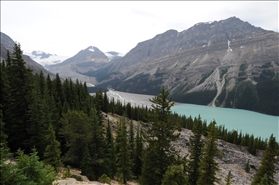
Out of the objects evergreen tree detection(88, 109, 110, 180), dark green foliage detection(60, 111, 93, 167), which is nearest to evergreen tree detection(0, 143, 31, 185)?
dark green foliage detection(60, 111, 93, 167)

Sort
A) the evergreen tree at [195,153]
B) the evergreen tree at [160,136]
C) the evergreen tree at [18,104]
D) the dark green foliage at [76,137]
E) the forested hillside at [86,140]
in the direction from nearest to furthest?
the evergreen tree at [160,136] → the forested hillside at [86,140] → the evergreen tree at [195,153] → the evergreen tree at [18,104] → the dark green foliage at [76,137]

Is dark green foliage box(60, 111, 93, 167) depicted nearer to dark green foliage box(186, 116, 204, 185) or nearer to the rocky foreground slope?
dark green foliage box(186, 116, 204, 185)

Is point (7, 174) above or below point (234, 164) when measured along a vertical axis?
above

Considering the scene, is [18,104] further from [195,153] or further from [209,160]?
[209,160]

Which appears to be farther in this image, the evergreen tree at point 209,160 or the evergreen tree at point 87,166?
the evergreen tree at point 87,166

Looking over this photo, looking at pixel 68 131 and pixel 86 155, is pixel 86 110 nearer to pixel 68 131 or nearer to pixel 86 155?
pixel 68 131

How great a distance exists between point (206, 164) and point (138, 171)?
673 inches

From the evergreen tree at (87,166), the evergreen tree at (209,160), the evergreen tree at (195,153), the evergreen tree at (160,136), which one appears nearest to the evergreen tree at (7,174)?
the evergreen tree at (160,136)

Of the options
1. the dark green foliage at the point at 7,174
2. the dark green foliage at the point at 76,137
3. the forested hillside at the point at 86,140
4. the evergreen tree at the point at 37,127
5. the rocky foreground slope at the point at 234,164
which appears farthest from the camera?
the rocky foreground slope at the point at 234,164

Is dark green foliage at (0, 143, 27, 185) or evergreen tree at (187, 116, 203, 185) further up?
dark green foliage at (0, 143, 27, 185)

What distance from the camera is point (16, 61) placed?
2514cm

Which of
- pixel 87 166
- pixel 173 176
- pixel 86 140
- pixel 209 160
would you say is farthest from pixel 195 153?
pixel 86 140

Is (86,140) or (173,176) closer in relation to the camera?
(173,176)

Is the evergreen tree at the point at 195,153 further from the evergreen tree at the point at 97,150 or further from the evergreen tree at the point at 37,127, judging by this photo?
the evergreen tree at the point at 37,127
